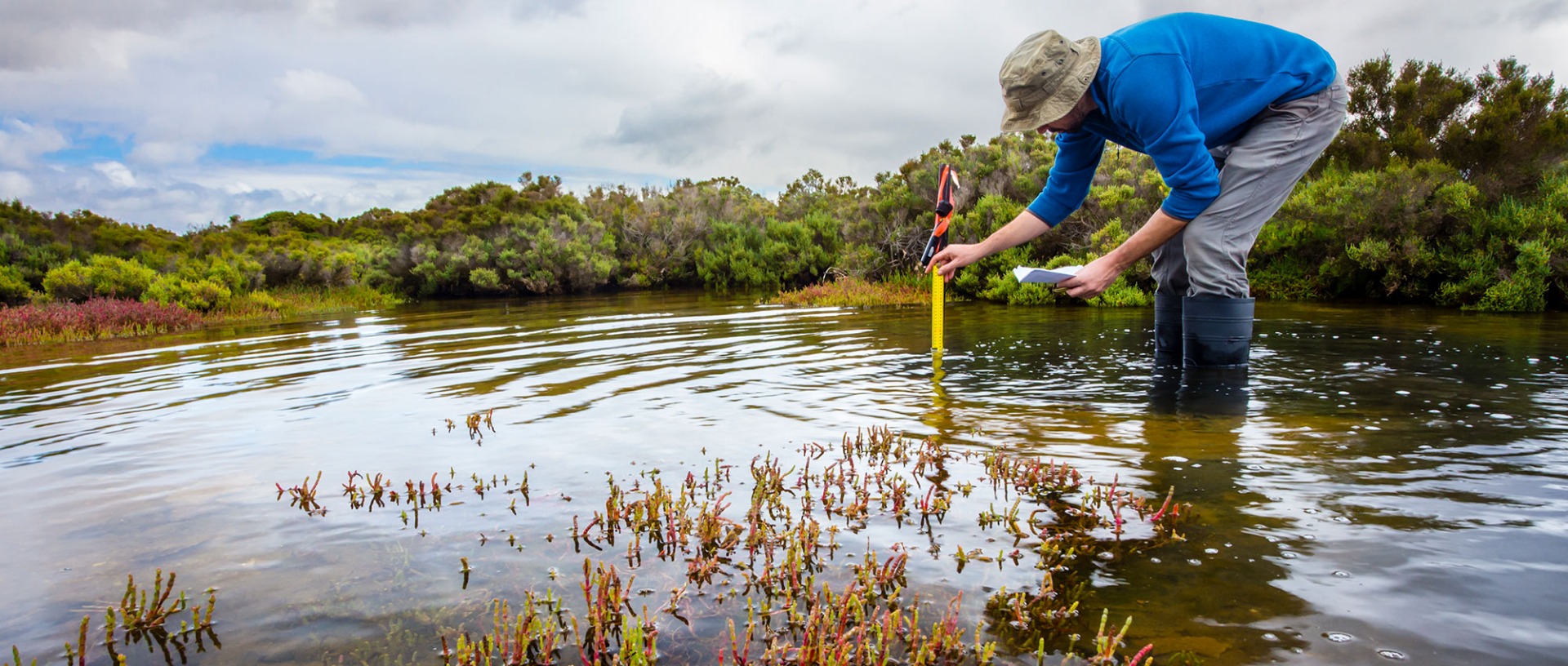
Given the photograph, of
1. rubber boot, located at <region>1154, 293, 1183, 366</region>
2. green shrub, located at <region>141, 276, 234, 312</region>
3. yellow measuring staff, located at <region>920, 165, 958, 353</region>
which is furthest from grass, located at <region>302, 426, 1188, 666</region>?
green shrub, located at <region>141, 276, 234, 312</region>

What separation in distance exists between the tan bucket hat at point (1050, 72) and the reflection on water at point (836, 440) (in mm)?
1880

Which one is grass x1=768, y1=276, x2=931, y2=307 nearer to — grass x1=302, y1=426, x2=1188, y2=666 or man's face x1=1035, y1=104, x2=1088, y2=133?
man's face x1=1035, y1=104, x2=1088, y2=133

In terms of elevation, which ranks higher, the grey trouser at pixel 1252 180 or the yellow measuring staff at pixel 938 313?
the grey trouser at pixel 1252 180

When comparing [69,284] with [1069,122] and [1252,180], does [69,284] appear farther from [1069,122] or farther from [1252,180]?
[1252,180]

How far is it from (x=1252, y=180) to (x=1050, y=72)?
177 centimetres

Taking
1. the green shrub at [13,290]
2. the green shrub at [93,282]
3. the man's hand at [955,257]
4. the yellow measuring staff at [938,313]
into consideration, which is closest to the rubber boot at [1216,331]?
the man's hand at [955,257]

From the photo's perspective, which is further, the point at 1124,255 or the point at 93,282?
the point at 93,282


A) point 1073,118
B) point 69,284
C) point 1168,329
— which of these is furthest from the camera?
point 69,284

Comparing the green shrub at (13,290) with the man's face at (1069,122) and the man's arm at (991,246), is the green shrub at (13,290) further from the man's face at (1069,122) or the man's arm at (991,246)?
the man's face at (1069,122)

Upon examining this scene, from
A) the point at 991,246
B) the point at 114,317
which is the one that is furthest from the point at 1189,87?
the point at 114,317

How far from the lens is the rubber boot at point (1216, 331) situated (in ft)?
18.5

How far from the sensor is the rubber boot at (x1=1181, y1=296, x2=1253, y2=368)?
5648 mm

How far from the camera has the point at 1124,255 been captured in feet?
16.0

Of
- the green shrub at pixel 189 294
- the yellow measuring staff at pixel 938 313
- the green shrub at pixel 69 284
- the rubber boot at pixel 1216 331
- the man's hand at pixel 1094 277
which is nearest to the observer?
the man's hand at pixel 1094 277
